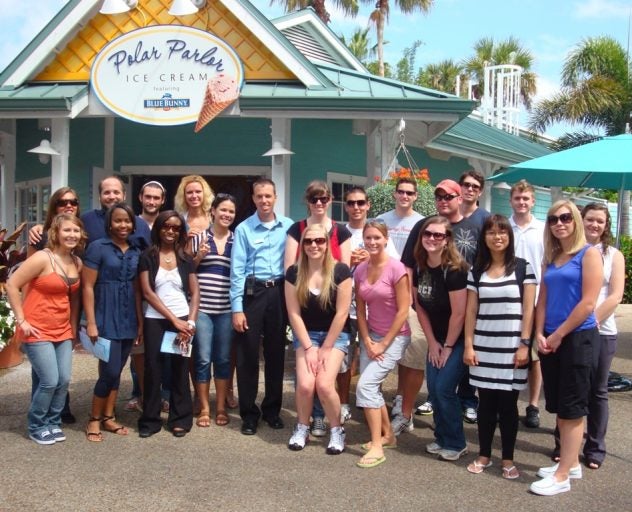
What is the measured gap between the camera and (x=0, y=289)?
759 cm

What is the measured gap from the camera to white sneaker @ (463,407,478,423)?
206 inches

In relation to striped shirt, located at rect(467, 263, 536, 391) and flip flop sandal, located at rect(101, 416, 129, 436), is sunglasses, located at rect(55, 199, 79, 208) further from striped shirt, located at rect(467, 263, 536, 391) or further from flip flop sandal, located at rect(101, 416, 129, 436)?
striped shirt, located at rect(467, 263, 536, 391)

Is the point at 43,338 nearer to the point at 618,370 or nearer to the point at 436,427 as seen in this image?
the point at 436,427

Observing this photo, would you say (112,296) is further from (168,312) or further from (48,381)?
(48,381)

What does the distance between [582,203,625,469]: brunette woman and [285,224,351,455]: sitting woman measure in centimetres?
162

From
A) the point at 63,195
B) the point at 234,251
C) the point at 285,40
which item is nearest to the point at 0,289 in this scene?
the point at 63,195

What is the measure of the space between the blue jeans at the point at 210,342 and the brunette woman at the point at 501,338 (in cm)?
183

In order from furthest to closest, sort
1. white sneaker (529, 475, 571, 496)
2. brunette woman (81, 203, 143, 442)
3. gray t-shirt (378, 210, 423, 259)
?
gray t-shirt (378, 210, 423, 259)
brunette woman (81, 203, 143, 442)
white sneaker (529, 475, 571, 496)

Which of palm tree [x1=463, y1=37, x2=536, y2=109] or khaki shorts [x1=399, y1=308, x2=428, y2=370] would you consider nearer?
khaki shorts [x1=399, y1=308, x2=428, y2=370]

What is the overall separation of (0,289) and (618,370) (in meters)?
6.82

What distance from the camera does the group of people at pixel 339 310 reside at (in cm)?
411

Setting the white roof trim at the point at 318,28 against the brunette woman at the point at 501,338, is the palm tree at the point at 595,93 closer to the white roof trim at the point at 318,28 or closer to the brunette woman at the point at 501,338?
the white roof trim at the point at 318,28

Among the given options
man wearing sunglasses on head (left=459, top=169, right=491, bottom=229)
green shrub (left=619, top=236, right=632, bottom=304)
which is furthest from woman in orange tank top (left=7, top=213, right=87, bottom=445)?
green shrub (left=619, top=236, right=632, bottom=304)

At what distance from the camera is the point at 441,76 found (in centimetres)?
4322
